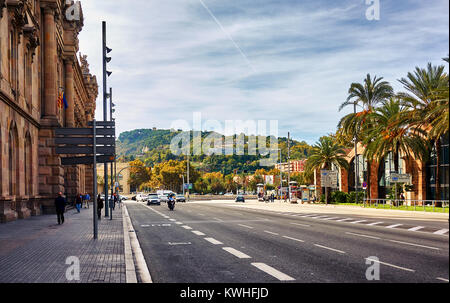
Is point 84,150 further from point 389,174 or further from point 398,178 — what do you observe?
point 389,174

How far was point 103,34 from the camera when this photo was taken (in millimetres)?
29609

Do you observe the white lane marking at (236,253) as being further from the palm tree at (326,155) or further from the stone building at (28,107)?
the palm tree at (326,155)

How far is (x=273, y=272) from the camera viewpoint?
410 inches

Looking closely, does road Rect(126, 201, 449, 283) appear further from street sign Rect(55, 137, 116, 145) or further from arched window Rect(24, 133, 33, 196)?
arched window Rect(24, 133, 33, 196)

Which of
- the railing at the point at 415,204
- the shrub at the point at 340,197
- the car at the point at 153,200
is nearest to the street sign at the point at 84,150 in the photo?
the railing at the point at 415,204

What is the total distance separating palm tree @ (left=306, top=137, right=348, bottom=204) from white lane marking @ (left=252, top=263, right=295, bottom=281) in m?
53.6

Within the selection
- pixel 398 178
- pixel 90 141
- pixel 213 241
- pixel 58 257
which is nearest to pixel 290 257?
pixel 213 241

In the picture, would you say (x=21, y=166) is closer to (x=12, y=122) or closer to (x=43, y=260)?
(x=12, y=122)

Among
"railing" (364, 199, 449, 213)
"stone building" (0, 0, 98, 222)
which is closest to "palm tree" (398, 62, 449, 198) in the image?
"stone building" (0, 0, 98, 222)

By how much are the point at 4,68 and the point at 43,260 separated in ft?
65.9

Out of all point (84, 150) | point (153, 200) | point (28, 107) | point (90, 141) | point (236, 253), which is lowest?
point (153, 200)

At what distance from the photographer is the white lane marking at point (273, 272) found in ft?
31.6

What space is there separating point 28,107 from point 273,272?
29.4 meters
